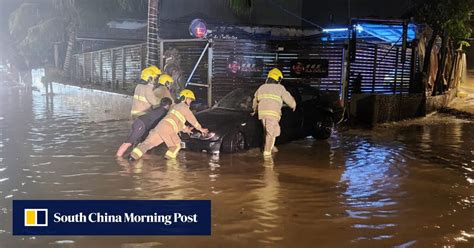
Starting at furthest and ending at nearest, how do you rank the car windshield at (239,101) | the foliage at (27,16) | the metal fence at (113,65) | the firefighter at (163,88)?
the foliage at (27,16) < the metal fence at (113,65) < the car windshield at (239,101) < the firefighter at (163,88)

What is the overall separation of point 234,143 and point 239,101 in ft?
4.31

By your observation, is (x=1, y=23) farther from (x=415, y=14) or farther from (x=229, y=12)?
(x=415, y=14)

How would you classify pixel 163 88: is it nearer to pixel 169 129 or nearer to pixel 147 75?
pixel 147 75

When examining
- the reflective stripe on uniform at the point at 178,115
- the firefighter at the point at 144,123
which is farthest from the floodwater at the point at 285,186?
the reflective stripe on uniform at the point at 178,115

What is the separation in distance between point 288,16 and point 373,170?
809 inches

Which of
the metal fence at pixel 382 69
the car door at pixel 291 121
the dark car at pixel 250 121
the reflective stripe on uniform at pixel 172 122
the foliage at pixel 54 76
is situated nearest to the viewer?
the reflective stripe on uniform at pixel 172 122

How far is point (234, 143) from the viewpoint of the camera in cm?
895

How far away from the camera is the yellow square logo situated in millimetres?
5016

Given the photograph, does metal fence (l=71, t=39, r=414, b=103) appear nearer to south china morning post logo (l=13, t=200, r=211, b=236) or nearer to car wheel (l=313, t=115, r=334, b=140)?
car wheel (l=313, t=115, r=334, b=140)

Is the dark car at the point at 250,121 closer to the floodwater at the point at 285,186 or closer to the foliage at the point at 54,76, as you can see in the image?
the floodwater at the point at 285,186

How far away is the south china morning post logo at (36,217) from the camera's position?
16.4 ft

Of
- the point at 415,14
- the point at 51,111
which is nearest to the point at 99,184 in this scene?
the point at 51,111

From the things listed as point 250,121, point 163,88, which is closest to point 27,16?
point 163,88

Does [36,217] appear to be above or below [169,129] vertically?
below
